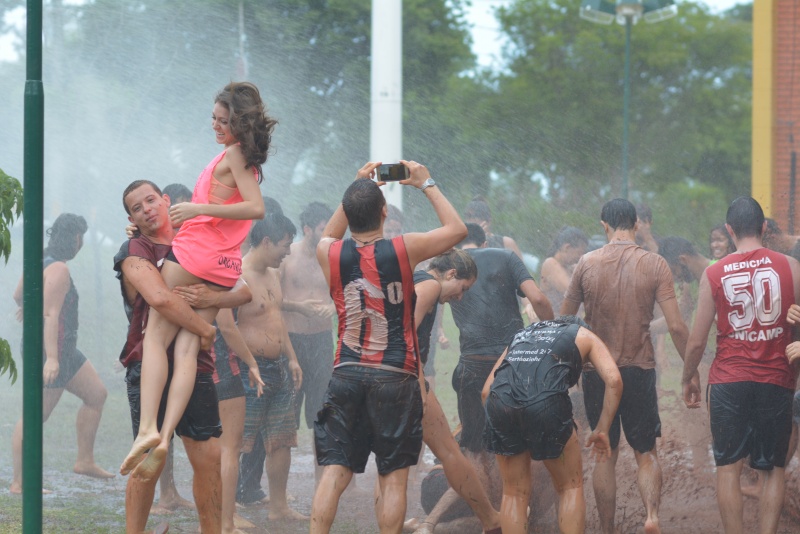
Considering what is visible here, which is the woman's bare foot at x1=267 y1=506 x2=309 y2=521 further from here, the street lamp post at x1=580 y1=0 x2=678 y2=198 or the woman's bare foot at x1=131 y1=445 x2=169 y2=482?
the street lamp post at x1=580 y1=0 x2=678 y2=198

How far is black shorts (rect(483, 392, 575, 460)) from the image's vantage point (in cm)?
520

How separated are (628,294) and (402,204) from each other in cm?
547

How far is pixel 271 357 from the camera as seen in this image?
22.7 feet

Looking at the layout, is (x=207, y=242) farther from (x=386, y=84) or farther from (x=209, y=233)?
(x=386, y=84)

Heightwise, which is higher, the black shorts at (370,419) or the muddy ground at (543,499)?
the black shorts at (370,419)

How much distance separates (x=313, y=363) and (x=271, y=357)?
96cm

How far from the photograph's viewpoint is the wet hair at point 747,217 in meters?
5.90

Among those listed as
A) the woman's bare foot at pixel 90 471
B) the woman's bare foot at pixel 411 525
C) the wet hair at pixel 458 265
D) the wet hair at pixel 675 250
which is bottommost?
the woman's bare foot at pixel 411 525

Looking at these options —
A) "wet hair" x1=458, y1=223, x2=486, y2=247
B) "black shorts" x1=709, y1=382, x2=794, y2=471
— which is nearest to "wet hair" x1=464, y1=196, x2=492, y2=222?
"wet hair" x1=458, y1=223, x2=486, y2=247

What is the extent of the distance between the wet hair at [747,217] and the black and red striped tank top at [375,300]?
2198mm

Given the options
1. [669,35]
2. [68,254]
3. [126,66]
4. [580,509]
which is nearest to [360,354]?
[580,509]

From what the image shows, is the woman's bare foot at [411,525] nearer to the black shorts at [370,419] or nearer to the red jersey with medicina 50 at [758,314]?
the black shorts at [370,419]

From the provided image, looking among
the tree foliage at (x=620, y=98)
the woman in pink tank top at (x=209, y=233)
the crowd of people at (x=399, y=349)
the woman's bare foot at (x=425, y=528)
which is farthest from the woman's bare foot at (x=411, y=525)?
the tree foliage at (x=620, y=98)

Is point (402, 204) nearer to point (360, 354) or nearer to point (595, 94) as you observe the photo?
point (360, 354)
